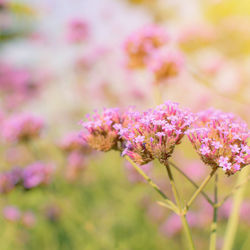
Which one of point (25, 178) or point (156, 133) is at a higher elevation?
point (156, 133)

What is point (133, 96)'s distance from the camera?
6523mm

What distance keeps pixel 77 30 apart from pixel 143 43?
348 cm

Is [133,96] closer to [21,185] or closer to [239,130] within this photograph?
[21,185]

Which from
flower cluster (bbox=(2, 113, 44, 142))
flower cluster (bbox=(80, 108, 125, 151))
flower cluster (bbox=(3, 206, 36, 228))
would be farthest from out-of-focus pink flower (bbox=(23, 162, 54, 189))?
flower cluster (bbox=(80, 108, 125, 151))

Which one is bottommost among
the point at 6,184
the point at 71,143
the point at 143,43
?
the point at 6,184

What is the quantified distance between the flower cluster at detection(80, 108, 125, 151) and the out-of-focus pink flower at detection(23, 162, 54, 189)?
1374 mm

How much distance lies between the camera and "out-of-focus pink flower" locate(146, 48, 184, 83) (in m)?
3.05

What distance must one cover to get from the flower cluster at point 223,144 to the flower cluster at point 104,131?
0.43 metres

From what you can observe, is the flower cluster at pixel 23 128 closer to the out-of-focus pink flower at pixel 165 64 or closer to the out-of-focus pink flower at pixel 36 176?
the out-of-focus pink flower at pixel 36 176

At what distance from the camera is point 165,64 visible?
121 inches

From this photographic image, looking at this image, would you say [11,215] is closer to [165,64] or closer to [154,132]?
[165,64]

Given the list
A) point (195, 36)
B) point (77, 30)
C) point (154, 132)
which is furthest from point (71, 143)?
point (77, 30)

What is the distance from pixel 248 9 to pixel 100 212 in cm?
548

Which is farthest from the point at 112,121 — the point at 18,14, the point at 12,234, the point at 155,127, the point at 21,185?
the point at 18,14
